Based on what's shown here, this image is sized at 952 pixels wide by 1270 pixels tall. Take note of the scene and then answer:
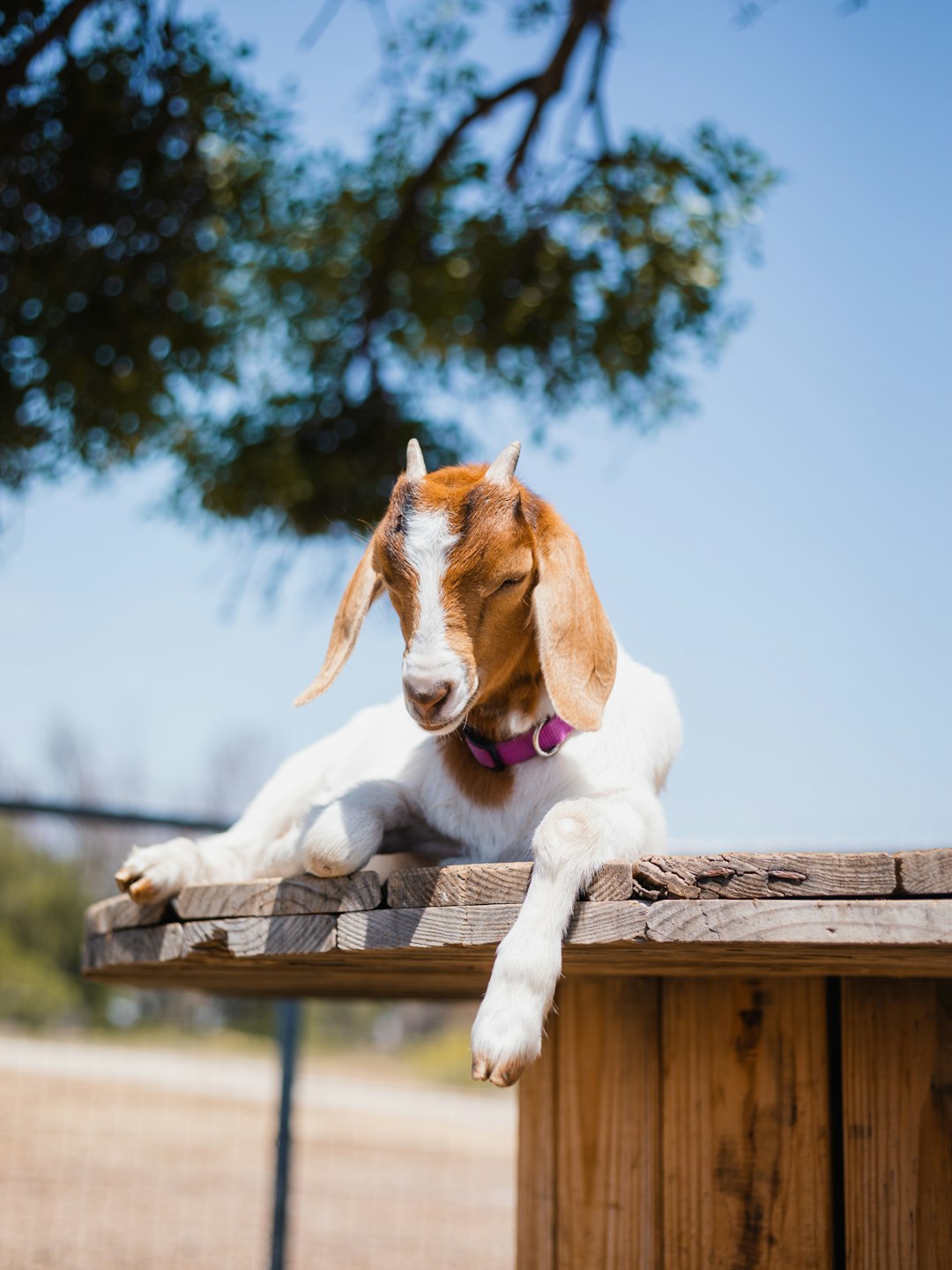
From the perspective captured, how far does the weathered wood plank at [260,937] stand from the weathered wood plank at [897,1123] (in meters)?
0.87

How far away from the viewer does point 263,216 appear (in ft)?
17.9

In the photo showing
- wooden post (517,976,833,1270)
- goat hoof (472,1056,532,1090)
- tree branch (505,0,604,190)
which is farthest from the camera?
tree branch (505,0,604,190)

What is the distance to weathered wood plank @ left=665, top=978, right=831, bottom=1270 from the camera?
6.79ft

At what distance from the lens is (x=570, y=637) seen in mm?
1905

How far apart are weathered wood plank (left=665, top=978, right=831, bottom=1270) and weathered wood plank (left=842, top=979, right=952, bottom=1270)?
0.20 feet

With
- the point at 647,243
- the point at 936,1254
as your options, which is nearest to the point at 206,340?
the point at 647,243

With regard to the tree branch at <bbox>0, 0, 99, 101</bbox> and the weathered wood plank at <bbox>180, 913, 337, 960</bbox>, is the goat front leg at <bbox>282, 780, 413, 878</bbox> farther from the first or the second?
the tree branch at <bbox>0, 0, 99, 101</bbox>

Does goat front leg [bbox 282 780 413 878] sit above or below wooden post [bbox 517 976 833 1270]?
above

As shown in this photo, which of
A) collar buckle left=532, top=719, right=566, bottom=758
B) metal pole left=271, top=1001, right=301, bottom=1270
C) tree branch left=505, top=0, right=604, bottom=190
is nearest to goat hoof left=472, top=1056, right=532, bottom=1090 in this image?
collar buckle left=532, top=719, right=566, bottom=758

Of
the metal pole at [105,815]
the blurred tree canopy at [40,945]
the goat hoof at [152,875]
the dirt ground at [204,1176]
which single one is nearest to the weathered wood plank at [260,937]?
the goat hoof at [152,875]

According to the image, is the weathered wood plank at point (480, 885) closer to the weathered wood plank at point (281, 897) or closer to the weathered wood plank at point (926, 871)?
the weathered wood plank at point (281, 897)

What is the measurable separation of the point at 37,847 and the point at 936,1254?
180 inches

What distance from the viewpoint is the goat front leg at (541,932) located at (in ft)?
4.98

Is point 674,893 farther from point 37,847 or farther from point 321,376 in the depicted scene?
point 37,847
